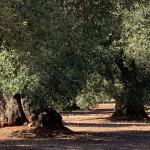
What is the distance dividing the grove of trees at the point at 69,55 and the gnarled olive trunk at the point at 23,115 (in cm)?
5

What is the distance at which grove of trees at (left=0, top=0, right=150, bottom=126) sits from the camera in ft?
38.4

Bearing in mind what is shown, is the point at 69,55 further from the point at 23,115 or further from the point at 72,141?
the point at 23,115

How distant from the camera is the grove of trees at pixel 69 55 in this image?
11.7 m

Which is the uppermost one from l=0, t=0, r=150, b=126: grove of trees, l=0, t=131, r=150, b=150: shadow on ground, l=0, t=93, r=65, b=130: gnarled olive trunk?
l=0, t=0, r=150, b=126: grove of trees

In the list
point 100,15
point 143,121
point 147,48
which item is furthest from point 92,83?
point 100,15

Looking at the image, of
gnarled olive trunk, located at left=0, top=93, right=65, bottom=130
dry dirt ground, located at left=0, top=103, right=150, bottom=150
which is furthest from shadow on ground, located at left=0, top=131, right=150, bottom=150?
gnarled olive trunk, located at left=0, top=93, right=65, bottom=130

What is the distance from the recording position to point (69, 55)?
61.0 feet

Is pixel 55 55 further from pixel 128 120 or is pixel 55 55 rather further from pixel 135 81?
pixel 128 120

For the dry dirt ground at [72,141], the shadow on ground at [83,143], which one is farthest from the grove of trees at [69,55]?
the shadow on ground at [83,143]

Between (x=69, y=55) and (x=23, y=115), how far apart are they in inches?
273

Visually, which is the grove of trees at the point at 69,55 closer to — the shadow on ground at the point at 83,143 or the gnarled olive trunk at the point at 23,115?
the gnarled olive trunk at the point at 23,115

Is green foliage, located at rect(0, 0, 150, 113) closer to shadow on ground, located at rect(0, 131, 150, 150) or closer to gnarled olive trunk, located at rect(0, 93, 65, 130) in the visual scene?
shadow on ground, located at rect(0, 131, 150, 150)

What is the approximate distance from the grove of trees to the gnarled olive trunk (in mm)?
46

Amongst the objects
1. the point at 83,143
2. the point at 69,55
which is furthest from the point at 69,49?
the point at 83,143
